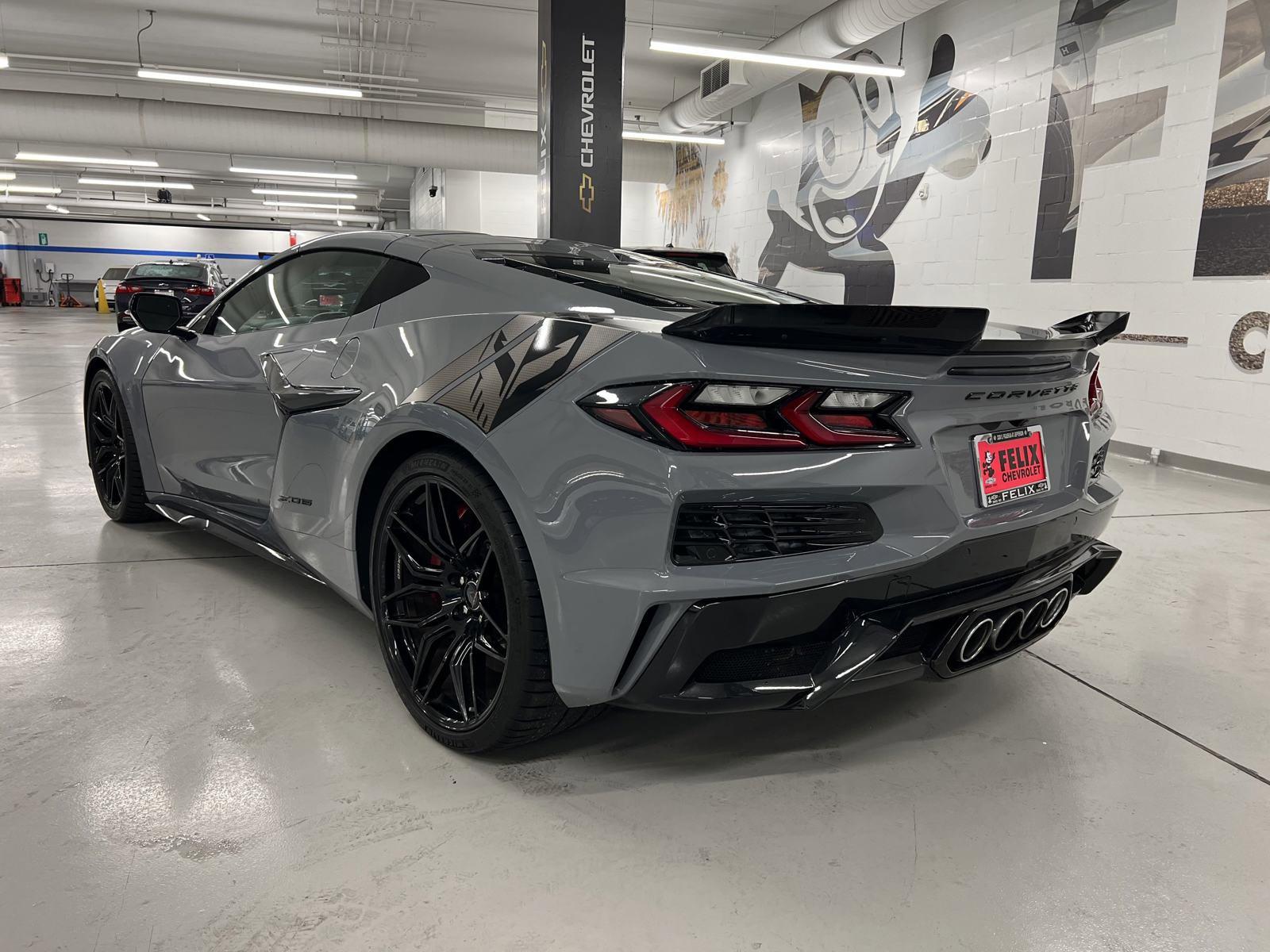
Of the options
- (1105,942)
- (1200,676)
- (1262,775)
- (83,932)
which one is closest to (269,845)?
(83,932)

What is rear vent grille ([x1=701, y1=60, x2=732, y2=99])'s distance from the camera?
10.8m

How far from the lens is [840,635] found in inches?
59.2

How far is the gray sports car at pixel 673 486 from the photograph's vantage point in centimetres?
142

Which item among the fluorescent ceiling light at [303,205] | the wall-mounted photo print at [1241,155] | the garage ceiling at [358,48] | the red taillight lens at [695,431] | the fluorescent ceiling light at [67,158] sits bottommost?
the red taillight lens at [695,431]

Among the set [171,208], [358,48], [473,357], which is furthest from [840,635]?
[171,208]

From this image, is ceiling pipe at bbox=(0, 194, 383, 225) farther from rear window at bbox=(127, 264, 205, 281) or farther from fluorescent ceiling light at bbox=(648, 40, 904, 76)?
fluorescent ceiling light at bbox=(648, 40, 904, 76)

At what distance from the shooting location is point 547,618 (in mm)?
1539

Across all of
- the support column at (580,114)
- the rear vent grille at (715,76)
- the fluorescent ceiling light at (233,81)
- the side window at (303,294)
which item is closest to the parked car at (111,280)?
the fluorescent ceiling light at (233,81)

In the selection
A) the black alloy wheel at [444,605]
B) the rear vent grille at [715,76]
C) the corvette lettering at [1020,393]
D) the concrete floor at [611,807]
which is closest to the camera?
the concrete floor at [611,807]

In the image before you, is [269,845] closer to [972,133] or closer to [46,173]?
[972,133]

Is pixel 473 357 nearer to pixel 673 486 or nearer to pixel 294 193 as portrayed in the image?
pixel 673 486

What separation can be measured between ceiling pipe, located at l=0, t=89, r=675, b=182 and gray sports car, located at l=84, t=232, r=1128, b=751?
11540 mm

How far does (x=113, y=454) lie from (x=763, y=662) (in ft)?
9.96

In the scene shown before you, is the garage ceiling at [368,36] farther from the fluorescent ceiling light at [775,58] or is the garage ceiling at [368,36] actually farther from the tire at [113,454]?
the tire at [113,454]
